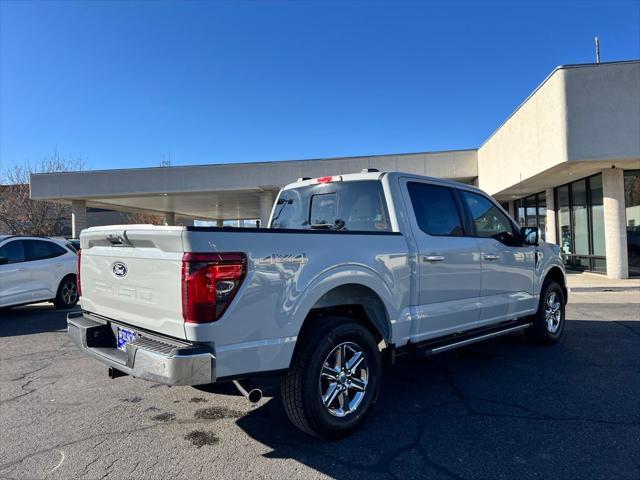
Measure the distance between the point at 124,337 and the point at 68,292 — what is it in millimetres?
7997

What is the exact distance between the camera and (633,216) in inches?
561

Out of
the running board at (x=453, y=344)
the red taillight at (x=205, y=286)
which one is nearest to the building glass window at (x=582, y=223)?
the running board at (x=453, y=344)

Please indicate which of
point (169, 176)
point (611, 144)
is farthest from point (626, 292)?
point (169, 176)

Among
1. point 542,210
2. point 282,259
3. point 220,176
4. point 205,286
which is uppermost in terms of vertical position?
point 220,176

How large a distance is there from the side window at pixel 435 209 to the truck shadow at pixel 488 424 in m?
1.60

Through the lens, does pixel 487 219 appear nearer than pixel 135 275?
No

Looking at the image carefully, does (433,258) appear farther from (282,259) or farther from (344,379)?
(282,259)

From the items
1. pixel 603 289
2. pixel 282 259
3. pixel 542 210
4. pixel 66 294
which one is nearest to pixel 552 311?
pixel 282 259

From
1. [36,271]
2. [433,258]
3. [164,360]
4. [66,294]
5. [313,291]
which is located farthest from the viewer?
[66,294]

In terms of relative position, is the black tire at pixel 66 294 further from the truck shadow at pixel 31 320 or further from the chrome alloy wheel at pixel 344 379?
the chrome alloy wheel at pixel 344 379

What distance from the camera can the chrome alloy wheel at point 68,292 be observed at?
10003 millimetres

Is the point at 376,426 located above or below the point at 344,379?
below

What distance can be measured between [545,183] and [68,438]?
1705 centimetres

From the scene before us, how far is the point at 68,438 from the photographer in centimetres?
349
